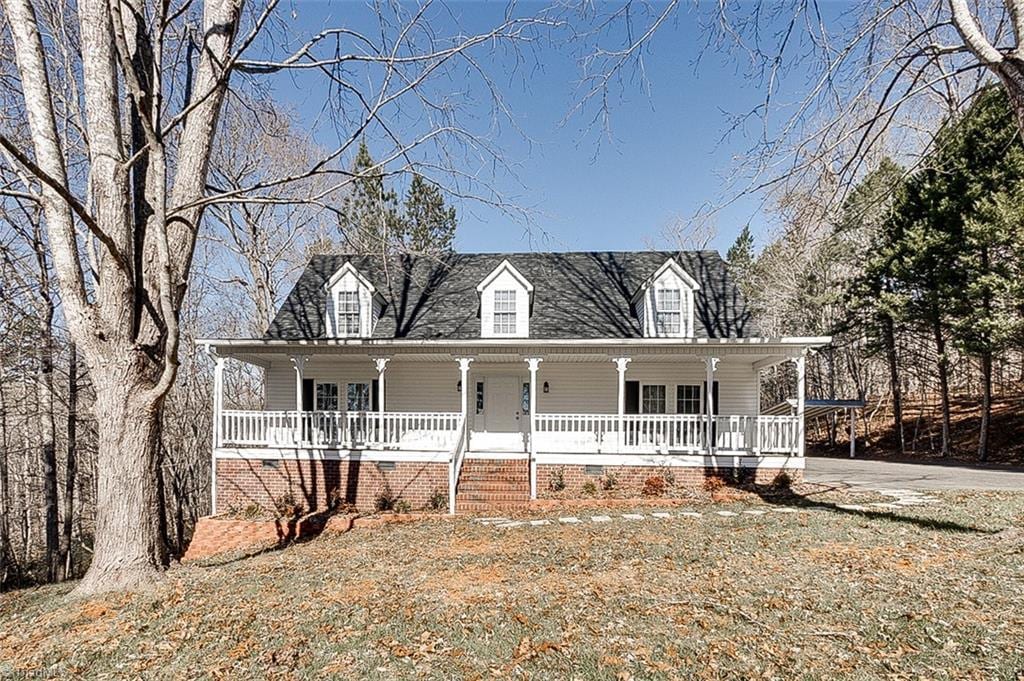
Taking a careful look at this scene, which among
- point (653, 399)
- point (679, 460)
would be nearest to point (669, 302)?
point (653, 399)

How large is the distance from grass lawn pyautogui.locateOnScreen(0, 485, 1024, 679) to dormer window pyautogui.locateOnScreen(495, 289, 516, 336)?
723 cm

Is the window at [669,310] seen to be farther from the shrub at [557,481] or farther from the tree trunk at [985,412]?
the tree trunk at [985,412]

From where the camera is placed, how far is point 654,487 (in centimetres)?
1158

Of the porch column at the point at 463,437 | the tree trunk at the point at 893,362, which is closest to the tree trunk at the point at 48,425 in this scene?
the porch column at the point at 463,437

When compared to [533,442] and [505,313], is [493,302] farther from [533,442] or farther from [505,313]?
[533,442]

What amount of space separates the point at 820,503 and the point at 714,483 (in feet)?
7.08

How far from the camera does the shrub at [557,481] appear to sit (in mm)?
11945

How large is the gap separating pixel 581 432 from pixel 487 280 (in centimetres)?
483

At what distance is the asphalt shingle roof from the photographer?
1387 centimetres

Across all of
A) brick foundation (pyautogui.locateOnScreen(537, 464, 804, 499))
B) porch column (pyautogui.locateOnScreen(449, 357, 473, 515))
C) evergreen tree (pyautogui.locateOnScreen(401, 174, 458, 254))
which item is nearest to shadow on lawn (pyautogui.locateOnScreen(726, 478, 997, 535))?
brick foundation (pyautogui.locateOnScreen(537, 464, 804, 499))

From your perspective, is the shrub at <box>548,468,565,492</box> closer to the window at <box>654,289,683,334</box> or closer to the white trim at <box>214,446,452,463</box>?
the white trim at <box>214,446,452,463</box>

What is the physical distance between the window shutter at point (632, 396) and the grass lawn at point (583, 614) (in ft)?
21.6

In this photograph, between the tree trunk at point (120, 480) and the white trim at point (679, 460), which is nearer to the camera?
the tree trunk at point (120, 480)

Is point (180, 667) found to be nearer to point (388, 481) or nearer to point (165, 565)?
point (165, 565)
